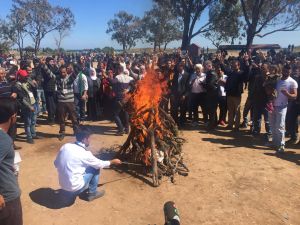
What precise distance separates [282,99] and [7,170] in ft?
23.2

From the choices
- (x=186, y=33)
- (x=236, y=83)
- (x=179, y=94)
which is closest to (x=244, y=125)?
(x=236, y=83)

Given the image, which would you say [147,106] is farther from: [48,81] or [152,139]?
[48,81]

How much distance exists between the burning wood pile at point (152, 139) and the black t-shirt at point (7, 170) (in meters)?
3.61

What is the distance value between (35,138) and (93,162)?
4818 millimetres

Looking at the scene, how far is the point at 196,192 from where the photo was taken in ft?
21.4

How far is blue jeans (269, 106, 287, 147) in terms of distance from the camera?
867cm

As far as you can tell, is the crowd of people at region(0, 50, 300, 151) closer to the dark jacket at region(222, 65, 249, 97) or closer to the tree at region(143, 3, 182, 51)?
the dark jacket at region(222, 65, 249, 97)

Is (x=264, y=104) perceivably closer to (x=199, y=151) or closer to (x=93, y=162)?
(x=199, y=151)

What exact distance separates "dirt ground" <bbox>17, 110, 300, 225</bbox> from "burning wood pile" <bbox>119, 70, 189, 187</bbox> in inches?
13.8

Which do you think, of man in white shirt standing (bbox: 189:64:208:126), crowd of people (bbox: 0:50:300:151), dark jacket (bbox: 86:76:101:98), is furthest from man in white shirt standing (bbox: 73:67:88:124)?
man in white shirt standing (bbox: 189:64:208:126)

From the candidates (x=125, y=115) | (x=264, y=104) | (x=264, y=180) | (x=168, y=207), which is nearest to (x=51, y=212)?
(x=168, y=207)

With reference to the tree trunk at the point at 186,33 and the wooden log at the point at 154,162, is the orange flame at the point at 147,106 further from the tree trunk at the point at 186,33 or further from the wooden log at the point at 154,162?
the tree trunk at the point at 186,33

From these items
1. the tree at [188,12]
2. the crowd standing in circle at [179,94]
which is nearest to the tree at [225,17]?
the tree at [188,12]

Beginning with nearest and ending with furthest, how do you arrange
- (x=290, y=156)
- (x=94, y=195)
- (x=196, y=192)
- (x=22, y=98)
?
→ (x=94, y=195)
(x=196, y=192)
(x=290, y=156)
(x=22, y=98)
